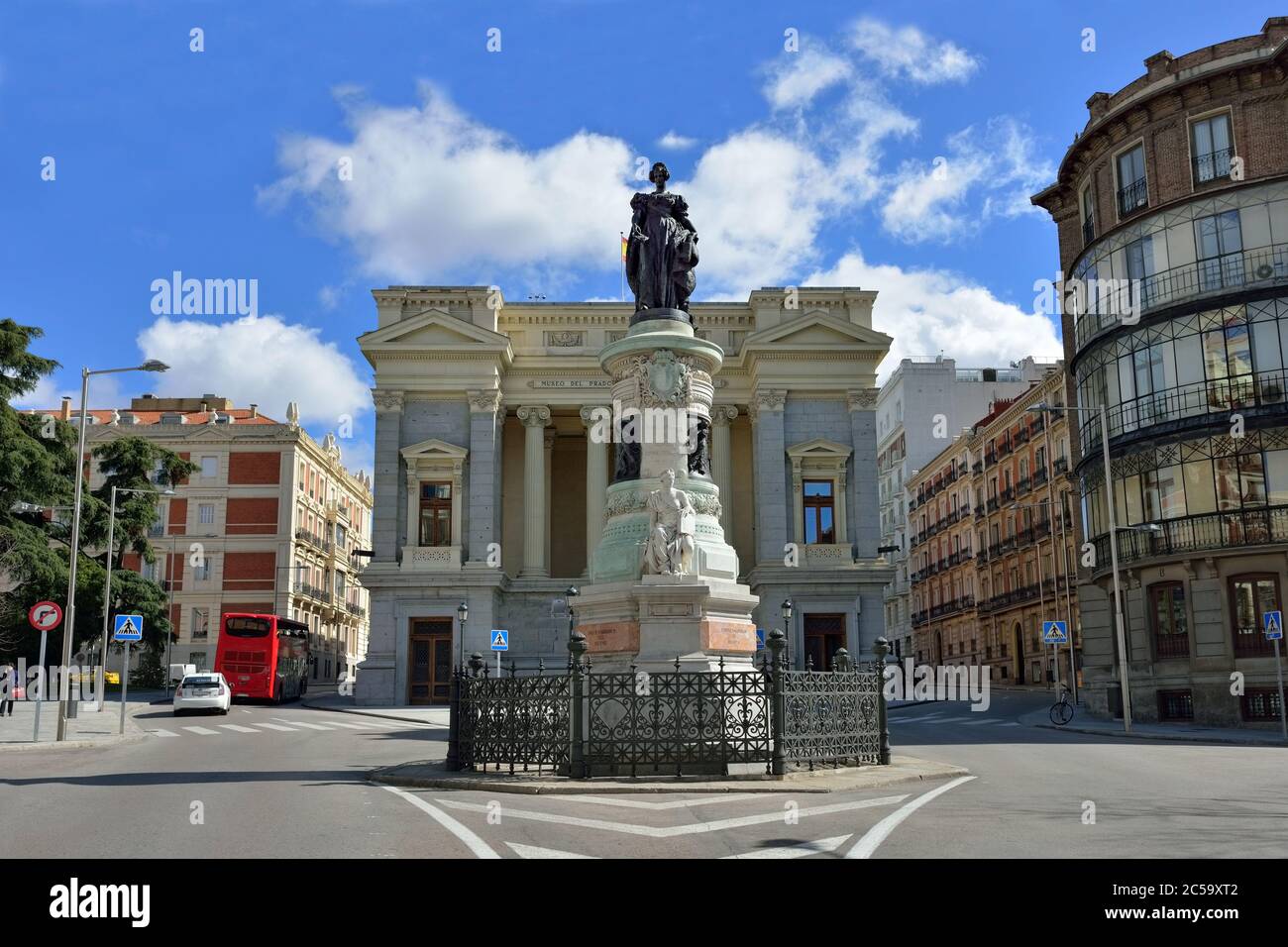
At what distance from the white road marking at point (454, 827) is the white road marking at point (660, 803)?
5.81ft

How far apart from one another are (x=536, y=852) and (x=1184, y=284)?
3238 centimetres

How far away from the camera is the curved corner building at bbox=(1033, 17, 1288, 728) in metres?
32.8

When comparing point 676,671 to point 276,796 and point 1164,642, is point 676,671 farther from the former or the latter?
point 1164,642

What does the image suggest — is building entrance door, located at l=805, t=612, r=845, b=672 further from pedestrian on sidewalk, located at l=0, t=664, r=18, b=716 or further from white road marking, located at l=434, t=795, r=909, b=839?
white road marking, located at l=434, t=795, r=909, b=839

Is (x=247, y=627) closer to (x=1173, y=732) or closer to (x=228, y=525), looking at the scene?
(x=228, y=525)

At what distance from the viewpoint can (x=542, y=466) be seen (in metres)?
54.8

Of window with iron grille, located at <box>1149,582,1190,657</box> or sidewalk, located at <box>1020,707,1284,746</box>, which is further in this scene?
window with iron grille, located at <box>1149,582,1190,657</box>

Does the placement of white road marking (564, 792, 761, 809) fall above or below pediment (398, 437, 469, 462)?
Answer: below

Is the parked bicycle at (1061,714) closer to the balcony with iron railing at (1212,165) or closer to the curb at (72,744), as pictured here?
the balcony with iron railing at (1212,165)

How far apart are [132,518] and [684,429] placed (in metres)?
45.3

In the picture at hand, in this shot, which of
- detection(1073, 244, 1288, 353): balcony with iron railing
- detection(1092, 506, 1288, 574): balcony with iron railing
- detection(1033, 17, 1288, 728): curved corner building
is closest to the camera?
detection(1092, 506, 1288, 574): balcony with iron railing

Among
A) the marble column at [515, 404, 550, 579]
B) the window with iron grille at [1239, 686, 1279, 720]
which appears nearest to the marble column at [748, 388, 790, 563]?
the marble column at [515, 404, 550, 579]

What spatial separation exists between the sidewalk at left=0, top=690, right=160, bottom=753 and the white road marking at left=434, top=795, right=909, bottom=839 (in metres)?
17.6
